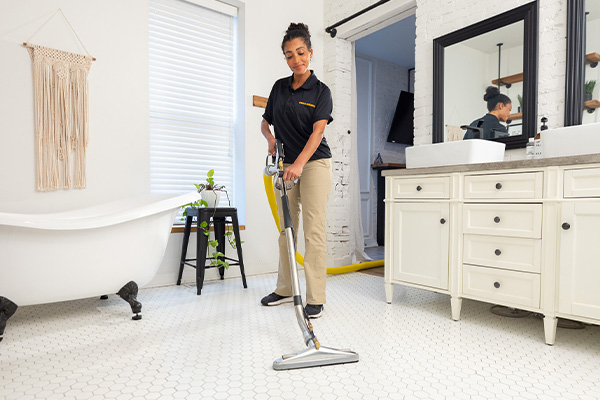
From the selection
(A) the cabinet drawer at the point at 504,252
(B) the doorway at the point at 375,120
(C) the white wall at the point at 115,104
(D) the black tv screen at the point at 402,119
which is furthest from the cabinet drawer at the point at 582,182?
(D) the black tv screen at the point at 402,119

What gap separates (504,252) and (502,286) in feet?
0.54

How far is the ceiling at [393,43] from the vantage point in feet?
14.2

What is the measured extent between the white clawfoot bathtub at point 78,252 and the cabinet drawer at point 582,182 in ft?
6.15

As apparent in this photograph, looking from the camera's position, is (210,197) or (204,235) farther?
(210,197)

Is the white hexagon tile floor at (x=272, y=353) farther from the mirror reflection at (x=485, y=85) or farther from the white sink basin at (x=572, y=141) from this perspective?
the mirror reflection at (x=485, y=85)

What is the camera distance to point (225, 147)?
3.35 m

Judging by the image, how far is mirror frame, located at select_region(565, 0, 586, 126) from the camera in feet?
6.73

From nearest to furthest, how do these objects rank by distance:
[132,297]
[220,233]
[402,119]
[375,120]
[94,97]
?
[132,297], [94,97], [220,233], [375,120], [402,119]

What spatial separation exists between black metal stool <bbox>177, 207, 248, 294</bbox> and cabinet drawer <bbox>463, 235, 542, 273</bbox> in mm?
1543

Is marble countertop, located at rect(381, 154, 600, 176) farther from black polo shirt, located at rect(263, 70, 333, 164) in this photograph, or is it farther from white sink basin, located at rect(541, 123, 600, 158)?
black polo shirt, located at rect(263, 70, 333, 164)

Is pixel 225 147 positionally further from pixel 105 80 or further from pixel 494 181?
pixel 494 181

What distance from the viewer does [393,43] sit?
4770 millimetres

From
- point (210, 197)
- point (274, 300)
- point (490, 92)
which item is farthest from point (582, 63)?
point (210, 197)

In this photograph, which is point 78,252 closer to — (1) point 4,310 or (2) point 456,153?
(1) point 4,310
